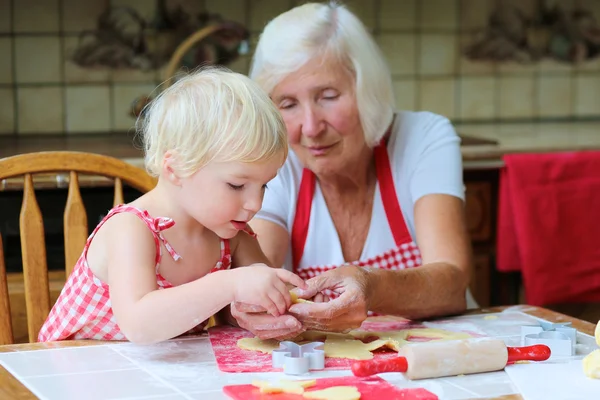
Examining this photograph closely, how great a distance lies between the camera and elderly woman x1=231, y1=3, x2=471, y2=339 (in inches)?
69.7

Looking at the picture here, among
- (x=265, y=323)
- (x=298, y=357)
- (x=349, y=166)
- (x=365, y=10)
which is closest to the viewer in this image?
(x=298, y=357)

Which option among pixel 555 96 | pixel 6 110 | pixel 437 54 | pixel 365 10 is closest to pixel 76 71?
pixel 6 110

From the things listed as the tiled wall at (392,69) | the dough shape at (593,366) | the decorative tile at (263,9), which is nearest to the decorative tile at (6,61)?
the tiled wall at (392,69)

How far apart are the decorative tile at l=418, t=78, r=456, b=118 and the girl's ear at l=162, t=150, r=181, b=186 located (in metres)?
1.99

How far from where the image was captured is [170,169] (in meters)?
1.31

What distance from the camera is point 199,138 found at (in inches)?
50.0

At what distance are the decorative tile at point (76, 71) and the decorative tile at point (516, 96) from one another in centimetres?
136

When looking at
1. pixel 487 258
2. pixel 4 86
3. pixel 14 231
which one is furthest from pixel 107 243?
pixel 4 86

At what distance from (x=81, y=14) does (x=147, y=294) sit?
1901 mm

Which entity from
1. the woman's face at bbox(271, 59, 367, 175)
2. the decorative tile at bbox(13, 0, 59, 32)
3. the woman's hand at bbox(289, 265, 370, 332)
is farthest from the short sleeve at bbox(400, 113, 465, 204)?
the decorative tile at bbox(13, 0, 59, 32)

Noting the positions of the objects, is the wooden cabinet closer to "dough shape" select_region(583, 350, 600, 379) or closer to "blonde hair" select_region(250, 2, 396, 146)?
"blonde hair" select_region(250, 2, 396, 146)

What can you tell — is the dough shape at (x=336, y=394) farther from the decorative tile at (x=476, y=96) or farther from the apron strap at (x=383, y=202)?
the decorative tile at (x=476, y=96)

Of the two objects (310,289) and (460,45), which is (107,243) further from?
(460,45)

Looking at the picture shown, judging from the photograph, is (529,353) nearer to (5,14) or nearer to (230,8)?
(230,8)
